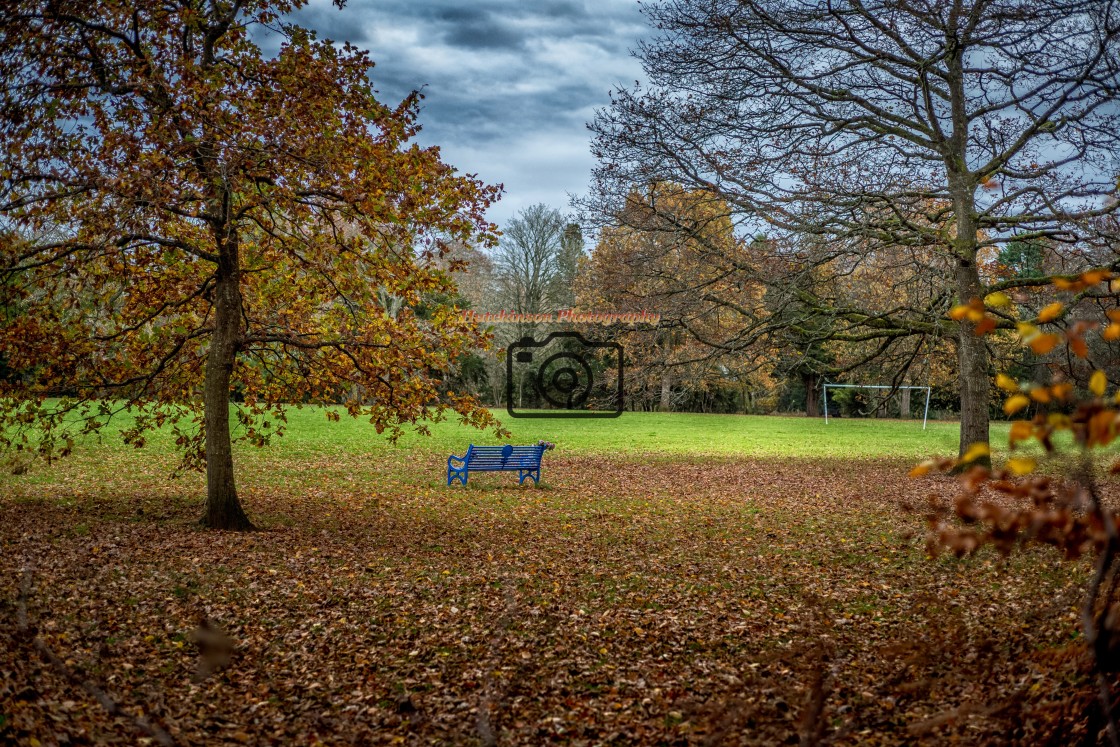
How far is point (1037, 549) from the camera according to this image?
8.28m

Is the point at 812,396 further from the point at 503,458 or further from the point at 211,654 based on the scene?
the point at 211,654

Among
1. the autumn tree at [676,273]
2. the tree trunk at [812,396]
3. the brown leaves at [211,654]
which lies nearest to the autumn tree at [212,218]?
the brown leaves at [211,654]

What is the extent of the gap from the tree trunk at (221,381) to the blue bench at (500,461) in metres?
5.47

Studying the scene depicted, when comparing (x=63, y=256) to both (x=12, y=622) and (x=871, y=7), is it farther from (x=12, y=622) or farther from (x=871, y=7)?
(x=871, y=7)

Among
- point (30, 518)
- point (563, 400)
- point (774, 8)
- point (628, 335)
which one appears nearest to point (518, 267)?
point (563, 400)

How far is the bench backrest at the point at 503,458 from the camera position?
1454 centimetres

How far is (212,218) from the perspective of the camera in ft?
29.3

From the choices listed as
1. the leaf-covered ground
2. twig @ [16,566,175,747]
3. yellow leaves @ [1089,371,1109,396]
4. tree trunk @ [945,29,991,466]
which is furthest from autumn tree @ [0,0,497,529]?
tree trunk @ [945,29,991,466]

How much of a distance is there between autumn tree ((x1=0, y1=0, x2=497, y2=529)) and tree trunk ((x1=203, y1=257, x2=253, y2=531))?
0.08 ft

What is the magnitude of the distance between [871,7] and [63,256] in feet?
39.9

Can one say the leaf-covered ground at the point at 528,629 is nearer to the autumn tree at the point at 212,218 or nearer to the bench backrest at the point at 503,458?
the autumn tree at the point at 212,218

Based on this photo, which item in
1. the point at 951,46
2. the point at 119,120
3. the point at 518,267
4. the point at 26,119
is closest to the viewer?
the point at 26,119

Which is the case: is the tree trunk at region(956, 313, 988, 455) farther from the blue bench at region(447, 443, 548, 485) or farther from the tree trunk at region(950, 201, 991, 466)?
the blue bench at region(447, 443, 548, 485)

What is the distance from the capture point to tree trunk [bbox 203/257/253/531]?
9.39 meters
